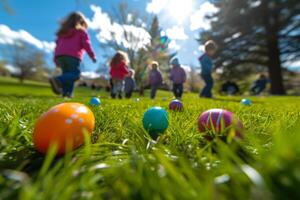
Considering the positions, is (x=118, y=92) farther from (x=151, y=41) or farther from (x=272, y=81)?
(x=151, y=41)

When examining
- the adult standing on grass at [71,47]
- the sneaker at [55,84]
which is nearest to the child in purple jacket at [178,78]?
the adult standing on grass at [71,47]

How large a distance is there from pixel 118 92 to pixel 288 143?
1312 cm

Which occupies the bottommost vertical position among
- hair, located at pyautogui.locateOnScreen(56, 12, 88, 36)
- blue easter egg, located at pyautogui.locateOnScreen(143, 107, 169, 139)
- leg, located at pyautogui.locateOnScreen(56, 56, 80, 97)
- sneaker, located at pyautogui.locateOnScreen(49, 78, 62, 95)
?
blue easter egg, located at pyautogui.locateOnScreen(143, 107, 169, 139)

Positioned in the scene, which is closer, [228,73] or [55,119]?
[55,119]

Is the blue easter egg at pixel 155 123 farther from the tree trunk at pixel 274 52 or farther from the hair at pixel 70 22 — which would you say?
the tree trunk at pixel 274 52

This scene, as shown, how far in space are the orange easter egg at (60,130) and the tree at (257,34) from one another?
28.2 m

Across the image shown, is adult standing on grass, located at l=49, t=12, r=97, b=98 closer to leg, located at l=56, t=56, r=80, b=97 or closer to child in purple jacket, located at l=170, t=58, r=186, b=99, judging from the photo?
leg, located at l=56, t=56, r=80, b=97

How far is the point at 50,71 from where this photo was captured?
90.1 m

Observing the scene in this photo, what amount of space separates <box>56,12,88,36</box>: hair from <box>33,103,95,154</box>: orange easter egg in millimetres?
7474

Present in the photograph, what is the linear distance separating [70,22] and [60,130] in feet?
25.2

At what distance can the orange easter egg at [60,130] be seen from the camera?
4.52 feet

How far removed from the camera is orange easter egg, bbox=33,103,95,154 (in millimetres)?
1379

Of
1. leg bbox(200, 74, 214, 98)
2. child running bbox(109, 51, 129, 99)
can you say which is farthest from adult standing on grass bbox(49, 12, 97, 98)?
leg bbox(200, 74, 214, 98)

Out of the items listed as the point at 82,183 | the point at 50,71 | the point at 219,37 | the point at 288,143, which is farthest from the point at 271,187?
the point at 50,71
